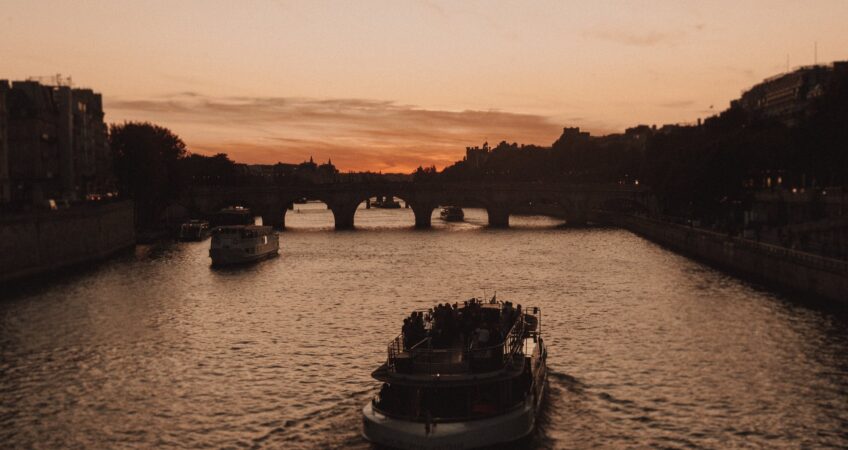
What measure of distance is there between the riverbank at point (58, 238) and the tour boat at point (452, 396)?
158 ft

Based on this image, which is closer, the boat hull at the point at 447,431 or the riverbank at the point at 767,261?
the boat hull at the point at 447,431

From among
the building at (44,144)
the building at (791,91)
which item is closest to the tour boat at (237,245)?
the building at (44,144)

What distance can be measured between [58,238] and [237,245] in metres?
17.8

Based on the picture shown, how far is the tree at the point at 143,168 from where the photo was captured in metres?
126

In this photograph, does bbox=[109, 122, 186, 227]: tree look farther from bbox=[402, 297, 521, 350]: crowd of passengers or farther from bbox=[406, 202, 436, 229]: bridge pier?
bbox=[402, 297, 521, 350]: crowd of passengers

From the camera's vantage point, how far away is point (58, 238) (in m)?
79.3

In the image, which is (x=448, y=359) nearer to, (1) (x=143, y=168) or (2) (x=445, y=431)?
(2) (x=445, y=431)

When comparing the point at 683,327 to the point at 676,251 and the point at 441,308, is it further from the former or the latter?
the point at 676,251

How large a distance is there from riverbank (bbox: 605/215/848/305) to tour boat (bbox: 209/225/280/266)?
45.1 meters

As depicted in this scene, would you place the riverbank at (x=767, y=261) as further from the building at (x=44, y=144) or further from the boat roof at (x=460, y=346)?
the building at (x=44, y=144)

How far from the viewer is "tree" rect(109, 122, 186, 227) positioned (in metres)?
126

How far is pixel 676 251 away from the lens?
10025 centimetres

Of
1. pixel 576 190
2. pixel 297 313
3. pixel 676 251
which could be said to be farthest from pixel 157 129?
pixel 297 313

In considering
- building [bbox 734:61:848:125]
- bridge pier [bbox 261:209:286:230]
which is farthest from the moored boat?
building [bbox 734:61:848:125]
